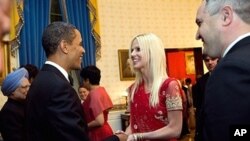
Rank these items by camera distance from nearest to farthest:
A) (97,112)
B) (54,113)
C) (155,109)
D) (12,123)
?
(54,113) → (155,109) → (12,123) → (97,112)

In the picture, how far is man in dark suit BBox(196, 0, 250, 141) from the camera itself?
1.29 metres

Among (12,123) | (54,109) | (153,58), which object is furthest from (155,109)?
(12,123)

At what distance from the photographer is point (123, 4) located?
8.78m

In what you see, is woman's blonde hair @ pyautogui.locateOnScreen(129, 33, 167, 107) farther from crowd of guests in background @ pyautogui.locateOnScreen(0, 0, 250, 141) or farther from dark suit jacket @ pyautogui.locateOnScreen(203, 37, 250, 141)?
dark suit jacket @ pyautogui.locateOnScreen(203, 37, 250, 141)

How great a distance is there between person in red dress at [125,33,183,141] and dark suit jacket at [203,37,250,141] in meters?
1.24

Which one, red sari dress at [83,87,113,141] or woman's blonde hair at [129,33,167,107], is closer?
woman's blonde hair at [129,33,167,107]

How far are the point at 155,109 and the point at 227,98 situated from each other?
1409 millimetres

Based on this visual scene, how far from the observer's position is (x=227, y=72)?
4.42ft

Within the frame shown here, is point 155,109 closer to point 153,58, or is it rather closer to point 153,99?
point 153,99

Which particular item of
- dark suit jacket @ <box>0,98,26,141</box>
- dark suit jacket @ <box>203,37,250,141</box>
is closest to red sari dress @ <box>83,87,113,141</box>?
dark suit jacket @ <box>0,98,26,141</box>

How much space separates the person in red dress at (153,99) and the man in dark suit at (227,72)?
1020mm

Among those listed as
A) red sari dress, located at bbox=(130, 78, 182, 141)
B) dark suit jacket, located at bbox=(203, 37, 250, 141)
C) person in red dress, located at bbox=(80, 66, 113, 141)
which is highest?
dark suit jacket, located at bbox=(203, 37, 250, 141)

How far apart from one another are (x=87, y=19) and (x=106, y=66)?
1.16m

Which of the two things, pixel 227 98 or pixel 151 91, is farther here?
pixel 151 91
